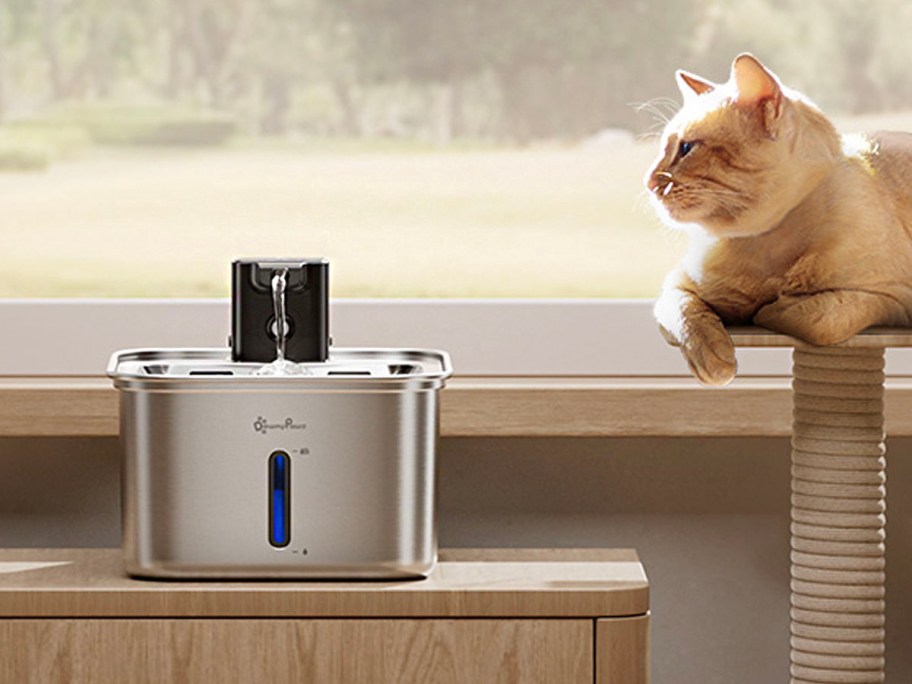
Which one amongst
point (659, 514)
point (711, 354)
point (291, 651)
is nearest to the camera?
point (711, 354)

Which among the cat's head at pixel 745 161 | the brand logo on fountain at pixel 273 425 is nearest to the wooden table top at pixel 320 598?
the brand logo on fountain at pixel 273 425

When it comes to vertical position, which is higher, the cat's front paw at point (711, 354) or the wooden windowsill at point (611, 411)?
the cat's front paw at point (711, 354)

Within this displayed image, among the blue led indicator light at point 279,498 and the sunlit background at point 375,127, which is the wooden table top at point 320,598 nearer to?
the blue led indicator light at point 279,498

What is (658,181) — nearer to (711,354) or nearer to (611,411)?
(711,354)

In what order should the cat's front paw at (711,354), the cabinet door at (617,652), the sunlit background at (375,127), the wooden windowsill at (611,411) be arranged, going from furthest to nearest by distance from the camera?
the sunlit background at (375,127) < the wooden windowsill at (611,411) < the cabinet door at (617,652) < the cat's front paw at (711,354)

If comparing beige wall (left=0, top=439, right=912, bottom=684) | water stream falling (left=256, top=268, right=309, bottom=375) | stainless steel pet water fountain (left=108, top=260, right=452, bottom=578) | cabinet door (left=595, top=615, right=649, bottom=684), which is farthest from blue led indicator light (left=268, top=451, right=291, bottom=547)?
beige wall (left=0, top=439, right=912, bottom=684)

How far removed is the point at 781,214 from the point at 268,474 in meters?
0.57

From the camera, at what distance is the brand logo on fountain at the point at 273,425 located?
148cm

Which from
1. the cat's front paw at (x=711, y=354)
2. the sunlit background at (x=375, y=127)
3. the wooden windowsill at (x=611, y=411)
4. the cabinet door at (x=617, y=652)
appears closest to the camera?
the cat's front paw at (x=711, y=354)

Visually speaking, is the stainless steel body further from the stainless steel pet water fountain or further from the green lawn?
the green lawn

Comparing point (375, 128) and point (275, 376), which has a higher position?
point (375, 128)

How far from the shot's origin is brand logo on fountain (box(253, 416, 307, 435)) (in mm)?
1483

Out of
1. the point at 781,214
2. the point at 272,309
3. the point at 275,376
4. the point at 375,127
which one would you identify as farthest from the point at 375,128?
the point at 781,214

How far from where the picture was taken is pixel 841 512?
152cm
